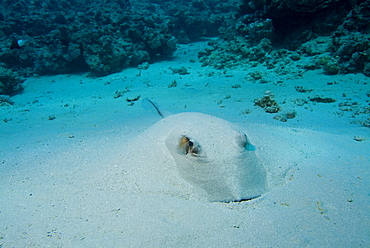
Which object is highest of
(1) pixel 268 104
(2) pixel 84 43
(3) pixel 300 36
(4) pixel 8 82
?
(3) pixel 300 36

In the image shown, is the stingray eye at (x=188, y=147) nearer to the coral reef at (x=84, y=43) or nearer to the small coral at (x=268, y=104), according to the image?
the small coral at (x=268, y=104)

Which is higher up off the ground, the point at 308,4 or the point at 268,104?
the point at 308,4

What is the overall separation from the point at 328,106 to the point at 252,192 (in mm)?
5575

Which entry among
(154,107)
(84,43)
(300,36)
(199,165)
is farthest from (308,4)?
(84,43)

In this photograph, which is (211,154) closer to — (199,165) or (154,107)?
(199,165)

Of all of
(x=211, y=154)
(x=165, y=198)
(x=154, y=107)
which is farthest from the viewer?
(x=154, y=107)

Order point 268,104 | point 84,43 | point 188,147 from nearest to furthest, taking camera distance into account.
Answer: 1. point 188,147
2. point 268,104
3. point 84,43

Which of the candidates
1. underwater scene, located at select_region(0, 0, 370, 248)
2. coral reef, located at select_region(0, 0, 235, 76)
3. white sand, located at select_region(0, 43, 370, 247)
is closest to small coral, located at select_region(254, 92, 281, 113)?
underwater scene, located at select_region(0, 0, 370, 248)

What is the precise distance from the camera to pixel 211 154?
2.20 m

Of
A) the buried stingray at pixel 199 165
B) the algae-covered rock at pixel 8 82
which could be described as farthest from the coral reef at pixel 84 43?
the buried stingray at pixel 199 165

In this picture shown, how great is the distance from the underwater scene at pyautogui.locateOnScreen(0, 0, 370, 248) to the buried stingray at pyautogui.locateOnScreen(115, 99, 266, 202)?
0.01 metres

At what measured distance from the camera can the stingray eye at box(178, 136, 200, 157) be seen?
2230 millimetres

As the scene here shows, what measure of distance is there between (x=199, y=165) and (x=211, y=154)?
0.64 ft

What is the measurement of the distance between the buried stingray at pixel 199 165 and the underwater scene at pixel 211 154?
0.01 metres
